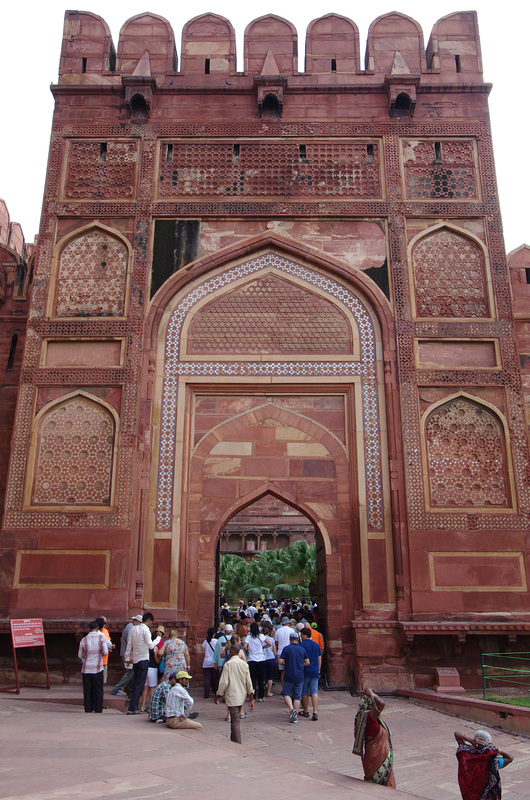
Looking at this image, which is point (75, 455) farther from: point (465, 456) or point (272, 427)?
point (465, 456)

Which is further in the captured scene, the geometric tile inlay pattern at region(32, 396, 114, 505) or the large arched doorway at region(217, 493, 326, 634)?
the large arched doorway at region(217, 493, 326, 634)

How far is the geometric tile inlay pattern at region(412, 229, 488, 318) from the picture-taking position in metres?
11.0

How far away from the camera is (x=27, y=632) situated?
336 inches

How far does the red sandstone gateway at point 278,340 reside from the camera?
9.69m

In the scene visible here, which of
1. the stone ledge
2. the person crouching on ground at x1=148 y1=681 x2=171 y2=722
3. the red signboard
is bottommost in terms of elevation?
the stone ledge

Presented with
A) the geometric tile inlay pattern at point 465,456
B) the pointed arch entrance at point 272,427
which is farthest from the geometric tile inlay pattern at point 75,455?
the geometric tile inlay pattern at point 465,456

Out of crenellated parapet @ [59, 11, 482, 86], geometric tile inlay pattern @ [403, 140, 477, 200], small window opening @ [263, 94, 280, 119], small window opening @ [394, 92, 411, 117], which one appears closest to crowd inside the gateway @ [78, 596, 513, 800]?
geometric tile inlay pattern @ [403, 140, 477, 200]

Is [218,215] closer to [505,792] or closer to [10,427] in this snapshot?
[10,427]

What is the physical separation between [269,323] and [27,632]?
5690mm

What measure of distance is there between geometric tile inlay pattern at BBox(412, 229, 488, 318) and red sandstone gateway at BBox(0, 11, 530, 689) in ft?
0.12

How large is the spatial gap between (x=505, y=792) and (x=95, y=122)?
11.5 m

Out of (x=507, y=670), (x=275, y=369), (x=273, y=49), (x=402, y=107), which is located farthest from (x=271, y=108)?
(x=507, y=670)

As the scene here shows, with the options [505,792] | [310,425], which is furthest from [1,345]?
[505,792]

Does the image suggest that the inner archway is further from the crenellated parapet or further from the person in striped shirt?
the person in striped shirt
